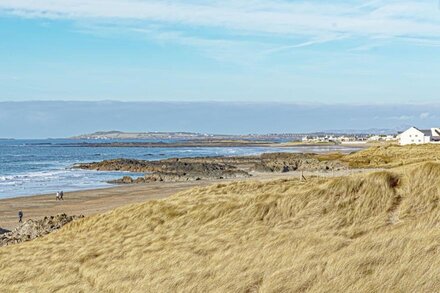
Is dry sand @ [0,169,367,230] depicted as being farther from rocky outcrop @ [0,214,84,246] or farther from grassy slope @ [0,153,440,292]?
grassy slope @ [0,153,440,292]

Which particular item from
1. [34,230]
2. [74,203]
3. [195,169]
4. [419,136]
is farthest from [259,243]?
[419,136]

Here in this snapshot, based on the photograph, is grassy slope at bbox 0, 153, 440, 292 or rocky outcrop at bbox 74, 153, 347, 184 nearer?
grassy slope at bbox 0, 153, 440, 292

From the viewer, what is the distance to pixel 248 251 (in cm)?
1230

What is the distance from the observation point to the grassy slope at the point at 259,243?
10.2 meters

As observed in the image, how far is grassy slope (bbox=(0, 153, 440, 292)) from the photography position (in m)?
10.2

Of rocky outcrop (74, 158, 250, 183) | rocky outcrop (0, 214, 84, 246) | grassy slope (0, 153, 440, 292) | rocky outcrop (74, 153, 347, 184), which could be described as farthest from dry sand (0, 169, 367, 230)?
grassy slope (0, 153, 440, 292)

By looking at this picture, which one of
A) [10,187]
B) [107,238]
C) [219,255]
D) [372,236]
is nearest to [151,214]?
[107,238]

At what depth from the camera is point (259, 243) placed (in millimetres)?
13008

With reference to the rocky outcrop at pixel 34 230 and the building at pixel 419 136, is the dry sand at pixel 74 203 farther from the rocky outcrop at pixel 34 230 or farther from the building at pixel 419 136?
the building at pixel 419 136

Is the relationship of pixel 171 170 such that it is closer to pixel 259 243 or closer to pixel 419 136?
pixel 419 136

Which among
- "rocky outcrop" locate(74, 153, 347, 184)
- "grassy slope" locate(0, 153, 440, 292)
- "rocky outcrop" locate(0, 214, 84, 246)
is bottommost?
"rocky outcrop" locate(74, 153, 347, 184)

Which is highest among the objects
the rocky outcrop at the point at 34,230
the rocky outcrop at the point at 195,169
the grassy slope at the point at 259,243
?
the grassy slope at the point at 259,243

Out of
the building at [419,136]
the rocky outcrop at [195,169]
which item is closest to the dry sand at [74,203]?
the rocky outcrop at [195,169]

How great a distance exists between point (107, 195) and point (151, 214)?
28.2m
